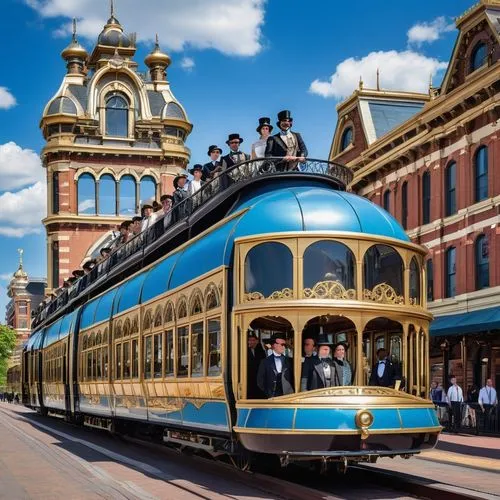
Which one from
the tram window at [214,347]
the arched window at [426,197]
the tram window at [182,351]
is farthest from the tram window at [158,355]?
the arched window at [426,197]

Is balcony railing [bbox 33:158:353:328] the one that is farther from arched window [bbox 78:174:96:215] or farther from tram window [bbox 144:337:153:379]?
arched window [bbox 78:174:96:215]

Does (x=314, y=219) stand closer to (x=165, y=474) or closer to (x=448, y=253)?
(x=165, y=474)

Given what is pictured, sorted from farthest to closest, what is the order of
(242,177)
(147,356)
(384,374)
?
(147,356) < (242,177) < (384,374)

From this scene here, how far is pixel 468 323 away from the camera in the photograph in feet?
104

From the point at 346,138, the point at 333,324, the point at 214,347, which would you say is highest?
the point at 346,138

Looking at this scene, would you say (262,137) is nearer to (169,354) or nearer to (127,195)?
(169,354)

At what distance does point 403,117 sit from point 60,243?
27.8 metres

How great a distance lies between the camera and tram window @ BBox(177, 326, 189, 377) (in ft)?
48.3

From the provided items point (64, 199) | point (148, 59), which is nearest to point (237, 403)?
point (64, 199)

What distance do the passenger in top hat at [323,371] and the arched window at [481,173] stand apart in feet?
74.3

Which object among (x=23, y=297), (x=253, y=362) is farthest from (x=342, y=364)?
(x=23, y=297)

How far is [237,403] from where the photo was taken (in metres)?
12.5

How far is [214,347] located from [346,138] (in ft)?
113

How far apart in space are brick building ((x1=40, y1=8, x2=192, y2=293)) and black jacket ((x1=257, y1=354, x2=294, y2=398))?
54.0 m
